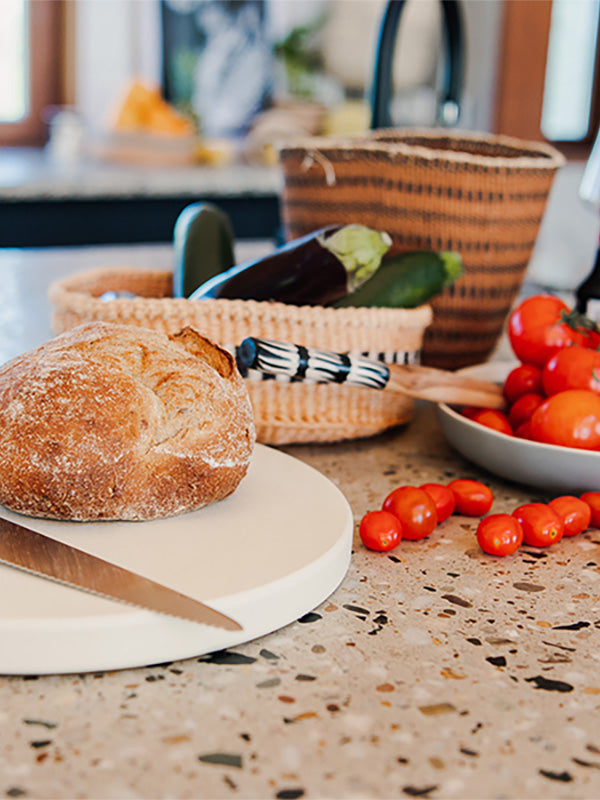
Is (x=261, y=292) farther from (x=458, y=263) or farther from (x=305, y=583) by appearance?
(x=305, y=583)

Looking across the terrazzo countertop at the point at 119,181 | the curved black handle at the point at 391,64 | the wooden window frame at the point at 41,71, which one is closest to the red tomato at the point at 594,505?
the curved black handle at the point at 391,64

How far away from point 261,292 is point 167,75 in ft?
10.6

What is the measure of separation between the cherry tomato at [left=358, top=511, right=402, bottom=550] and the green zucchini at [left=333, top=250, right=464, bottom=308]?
319 millimetres

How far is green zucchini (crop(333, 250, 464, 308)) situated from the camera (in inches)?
36.9

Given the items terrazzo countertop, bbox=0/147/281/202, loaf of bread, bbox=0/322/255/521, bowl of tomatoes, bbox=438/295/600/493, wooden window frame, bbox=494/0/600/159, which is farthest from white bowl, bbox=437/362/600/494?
wooden window frame, bbox=494/0/600/159

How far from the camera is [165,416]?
0.63 meters

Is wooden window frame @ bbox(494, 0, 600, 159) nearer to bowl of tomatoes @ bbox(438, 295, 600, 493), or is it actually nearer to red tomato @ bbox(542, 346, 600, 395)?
bowl of tomatoes @ bbox(438, 295, 600, 493)

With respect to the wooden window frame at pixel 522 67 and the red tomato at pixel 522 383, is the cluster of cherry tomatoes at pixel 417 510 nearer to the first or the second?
the red tomato at pixel 522 383

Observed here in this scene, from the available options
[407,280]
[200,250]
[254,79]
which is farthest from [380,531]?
[254,79]

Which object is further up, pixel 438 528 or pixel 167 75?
pixel 167 75

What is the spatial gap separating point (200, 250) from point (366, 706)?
0.67 metres

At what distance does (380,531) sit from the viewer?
2.18 ft

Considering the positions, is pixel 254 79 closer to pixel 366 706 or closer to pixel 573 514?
pixel 573 514

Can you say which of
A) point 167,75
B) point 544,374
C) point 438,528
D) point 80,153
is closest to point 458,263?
point 544,374
